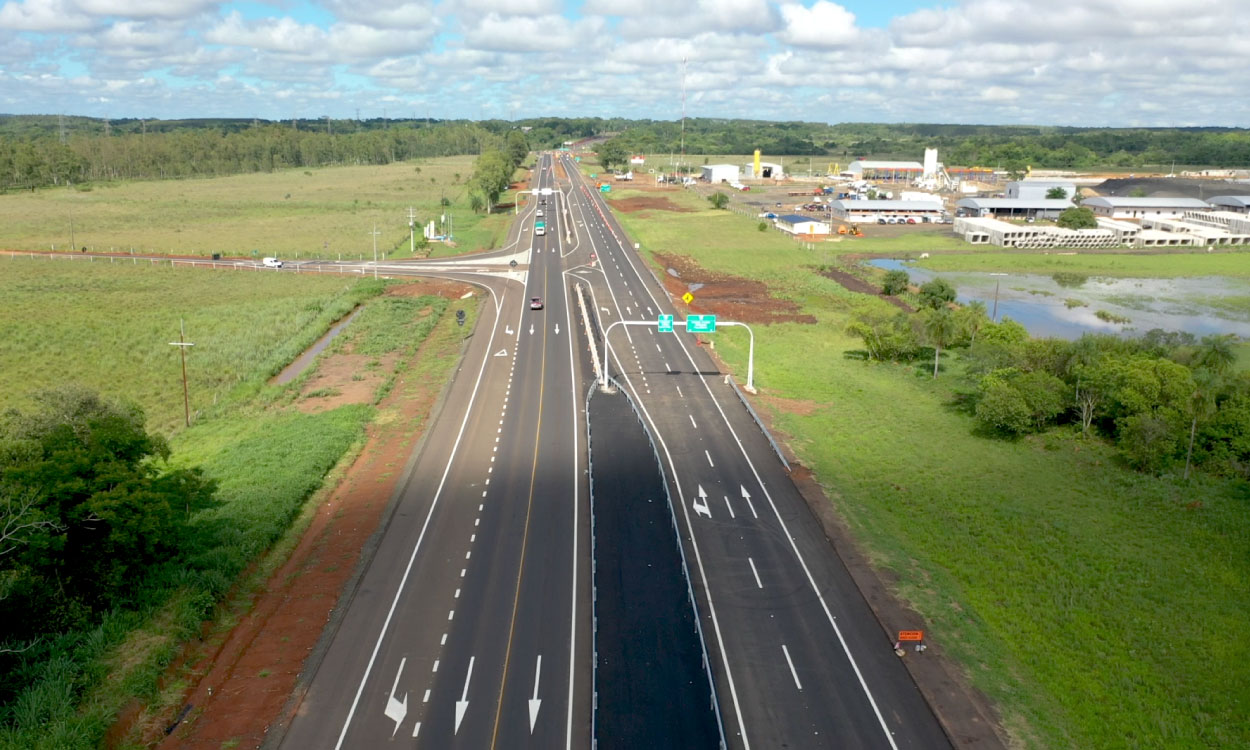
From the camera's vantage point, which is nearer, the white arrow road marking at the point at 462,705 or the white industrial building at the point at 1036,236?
the white arrow road marking at the point at 462,705

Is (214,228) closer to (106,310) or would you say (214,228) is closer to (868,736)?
(106,310)

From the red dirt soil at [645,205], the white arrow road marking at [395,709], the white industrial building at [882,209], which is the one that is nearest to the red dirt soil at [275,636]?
the white arrow road marking at [395,709]

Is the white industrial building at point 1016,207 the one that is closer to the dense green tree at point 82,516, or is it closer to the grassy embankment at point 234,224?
the grassy embankment at point 234,224

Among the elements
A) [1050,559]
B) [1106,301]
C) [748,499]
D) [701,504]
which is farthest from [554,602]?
[1106,301]

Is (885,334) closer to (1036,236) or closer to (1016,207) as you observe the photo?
(1036,236)

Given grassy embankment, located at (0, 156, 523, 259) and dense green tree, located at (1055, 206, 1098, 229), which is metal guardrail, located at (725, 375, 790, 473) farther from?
dense green tree, located at (1055, 206, 1098, 229)

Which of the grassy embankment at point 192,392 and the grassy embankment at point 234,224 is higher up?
the grassy embankment at point 234,224
